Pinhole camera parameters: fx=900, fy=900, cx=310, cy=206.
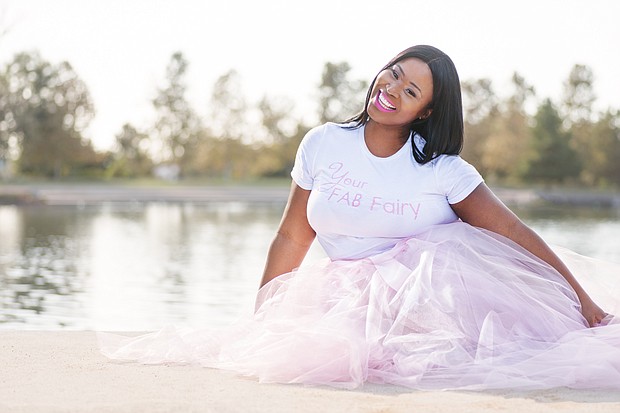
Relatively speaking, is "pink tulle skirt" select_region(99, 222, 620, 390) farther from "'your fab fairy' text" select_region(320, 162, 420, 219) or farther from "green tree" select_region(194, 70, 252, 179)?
"green tree" select_region(194, 70, 252, 179)

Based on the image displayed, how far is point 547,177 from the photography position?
51312 mm

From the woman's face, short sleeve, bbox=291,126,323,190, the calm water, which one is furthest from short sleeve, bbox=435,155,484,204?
the calm water

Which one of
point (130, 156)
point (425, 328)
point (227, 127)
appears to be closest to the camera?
point (425, 328)

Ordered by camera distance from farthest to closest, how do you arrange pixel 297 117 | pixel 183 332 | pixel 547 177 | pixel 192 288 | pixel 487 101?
pixel 487 101 < pixel 297 117 < pixel 547 177 < pixel 192 288 < pixel 183 332

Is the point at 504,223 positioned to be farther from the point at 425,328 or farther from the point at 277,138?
the point at 277,138

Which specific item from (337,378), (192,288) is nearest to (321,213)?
(337,378)

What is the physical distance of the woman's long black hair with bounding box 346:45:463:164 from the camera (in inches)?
135

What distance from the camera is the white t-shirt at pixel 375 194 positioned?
11.2 ft

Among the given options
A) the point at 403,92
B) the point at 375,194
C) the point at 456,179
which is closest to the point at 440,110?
the point at 403,92

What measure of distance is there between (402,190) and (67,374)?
4.65ft

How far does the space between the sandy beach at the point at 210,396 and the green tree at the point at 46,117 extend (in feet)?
177

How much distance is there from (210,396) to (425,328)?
0.82 metres

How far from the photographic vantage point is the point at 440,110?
3488mm

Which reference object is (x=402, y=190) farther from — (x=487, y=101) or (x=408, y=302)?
(x=487, y=101)
